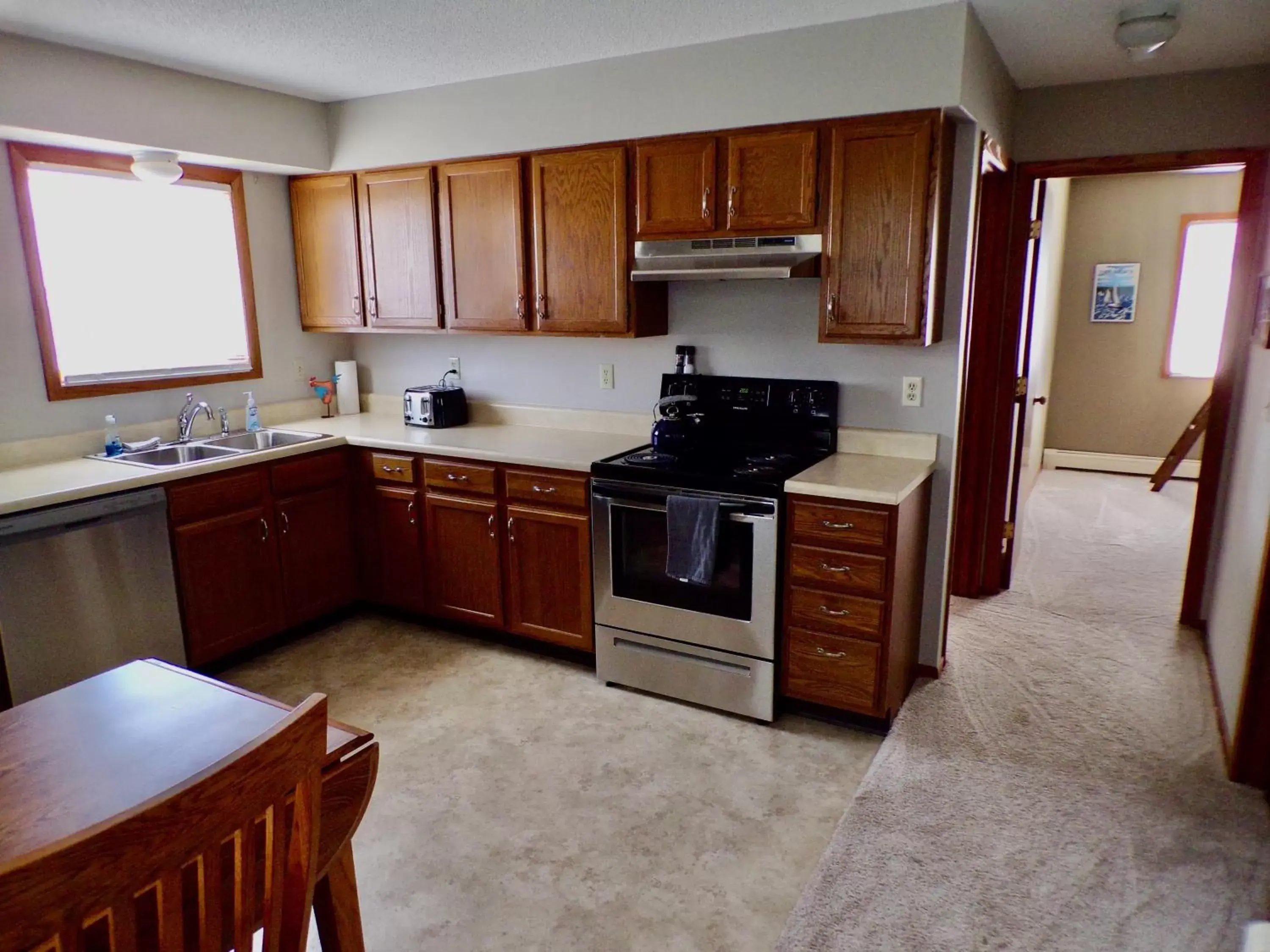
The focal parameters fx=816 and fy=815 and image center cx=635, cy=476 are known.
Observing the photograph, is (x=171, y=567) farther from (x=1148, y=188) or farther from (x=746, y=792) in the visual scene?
(x=1148, y=188)

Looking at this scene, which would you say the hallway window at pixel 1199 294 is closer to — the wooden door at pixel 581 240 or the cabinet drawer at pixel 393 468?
the wooden door at pixel 581 240

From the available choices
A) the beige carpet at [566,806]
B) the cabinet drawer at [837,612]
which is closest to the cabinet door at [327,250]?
the beige carpet at [566,806]

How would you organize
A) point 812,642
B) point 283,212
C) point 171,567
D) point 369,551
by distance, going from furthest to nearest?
point 283,212, point 369,551, point 171,567, point 812,642

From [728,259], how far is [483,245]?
123cm

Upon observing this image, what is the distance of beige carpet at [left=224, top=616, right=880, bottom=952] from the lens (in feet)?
6.85

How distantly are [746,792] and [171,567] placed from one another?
90.3 inches

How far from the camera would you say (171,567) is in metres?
3.13

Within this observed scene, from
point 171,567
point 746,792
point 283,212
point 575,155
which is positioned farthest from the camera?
point 283,212

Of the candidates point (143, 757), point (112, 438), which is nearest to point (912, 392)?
point (143, 757)

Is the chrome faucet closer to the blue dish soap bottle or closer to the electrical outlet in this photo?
the blue dish soap bottle

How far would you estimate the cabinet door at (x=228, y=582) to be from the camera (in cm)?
321

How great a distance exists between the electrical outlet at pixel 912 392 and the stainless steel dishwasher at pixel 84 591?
2854 millimetres

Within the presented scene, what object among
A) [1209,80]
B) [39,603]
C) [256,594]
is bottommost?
[256,594]

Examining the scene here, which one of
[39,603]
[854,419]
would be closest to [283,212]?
[39,603]
